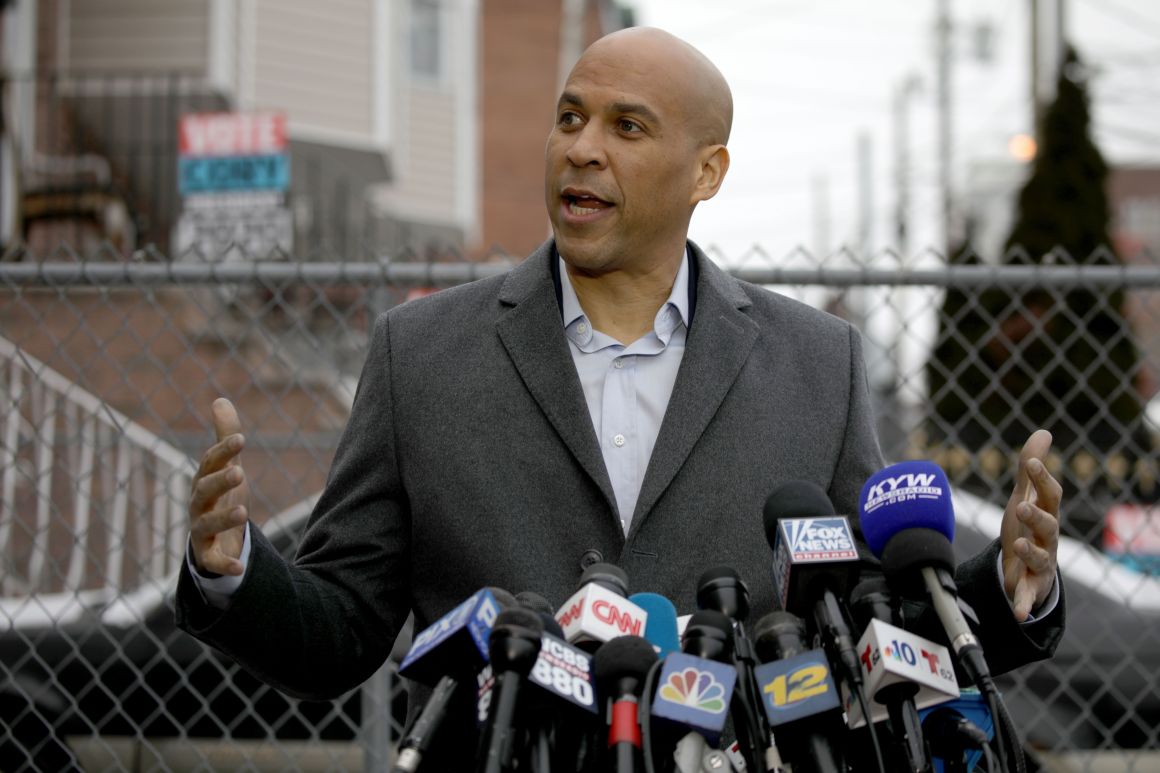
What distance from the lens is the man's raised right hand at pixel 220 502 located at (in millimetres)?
2068

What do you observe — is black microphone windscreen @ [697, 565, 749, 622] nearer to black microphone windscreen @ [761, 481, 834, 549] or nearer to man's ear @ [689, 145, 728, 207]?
black microphone windscreen @ [761, 481, 834, 549]

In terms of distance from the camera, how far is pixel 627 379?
8.93 feet

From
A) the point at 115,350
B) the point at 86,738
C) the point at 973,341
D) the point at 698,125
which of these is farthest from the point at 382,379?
the point at 973,341

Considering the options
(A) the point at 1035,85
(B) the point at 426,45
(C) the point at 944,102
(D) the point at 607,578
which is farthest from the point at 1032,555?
(C) the point at 944,102

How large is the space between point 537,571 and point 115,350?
699 cm

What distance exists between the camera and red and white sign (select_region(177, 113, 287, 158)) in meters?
6.77

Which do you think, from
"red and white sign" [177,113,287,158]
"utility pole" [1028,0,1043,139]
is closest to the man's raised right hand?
"red and white sign" [177,113,287,158]

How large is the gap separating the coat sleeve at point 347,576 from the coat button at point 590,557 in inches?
15.3

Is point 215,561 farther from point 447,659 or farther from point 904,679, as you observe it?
point 904,679

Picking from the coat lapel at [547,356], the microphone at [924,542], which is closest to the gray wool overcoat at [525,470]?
the coat lapel at [547,356]

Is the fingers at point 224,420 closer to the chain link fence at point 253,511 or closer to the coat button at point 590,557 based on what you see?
the coat button at point 590,557

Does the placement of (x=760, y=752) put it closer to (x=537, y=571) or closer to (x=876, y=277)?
(x=537, y=571)

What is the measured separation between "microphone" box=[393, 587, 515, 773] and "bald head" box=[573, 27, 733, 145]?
45.8 inches

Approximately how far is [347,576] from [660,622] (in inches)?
31.3
